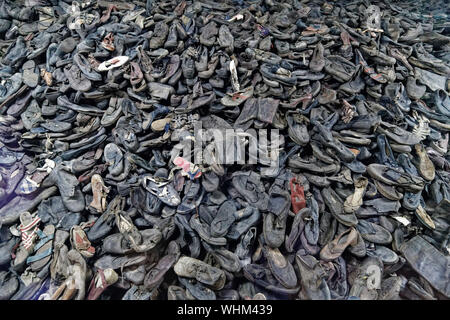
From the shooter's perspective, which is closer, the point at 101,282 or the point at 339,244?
the point at 101,282

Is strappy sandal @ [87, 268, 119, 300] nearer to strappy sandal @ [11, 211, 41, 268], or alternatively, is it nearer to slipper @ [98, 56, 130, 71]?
strappy sandal @ [11, 211, 41, 268]

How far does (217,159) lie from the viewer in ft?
7.45

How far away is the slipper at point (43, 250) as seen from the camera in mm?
2078

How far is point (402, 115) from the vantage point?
2711mm

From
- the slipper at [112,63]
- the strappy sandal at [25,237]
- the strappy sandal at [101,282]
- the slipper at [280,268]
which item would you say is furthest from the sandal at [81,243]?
the slipper at [112,63]

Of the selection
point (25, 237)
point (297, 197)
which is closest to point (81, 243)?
point (25, 237)

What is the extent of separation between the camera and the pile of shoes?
199 centimetres

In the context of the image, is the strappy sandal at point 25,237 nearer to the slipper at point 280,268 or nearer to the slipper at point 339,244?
the slipper at point 280,268

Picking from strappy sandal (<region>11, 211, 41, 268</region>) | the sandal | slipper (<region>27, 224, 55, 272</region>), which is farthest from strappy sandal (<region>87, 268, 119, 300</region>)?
strappy sandal (<region>11, 211, 41, 268</region>)

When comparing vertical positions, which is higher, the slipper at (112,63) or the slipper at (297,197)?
the slipper at (112,63)

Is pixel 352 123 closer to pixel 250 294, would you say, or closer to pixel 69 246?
pixel 250 294

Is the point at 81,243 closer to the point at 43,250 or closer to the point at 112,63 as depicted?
the point at 43,250

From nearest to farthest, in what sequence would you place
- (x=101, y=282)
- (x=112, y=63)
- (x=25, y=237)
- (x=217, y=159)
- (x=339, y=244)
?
(x=101, y=282)
(x=339, y=244)
(x=25, y=237)
(x=217, y=159)
(x=112, y=63)

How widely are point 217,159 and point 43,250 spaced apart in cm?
151
